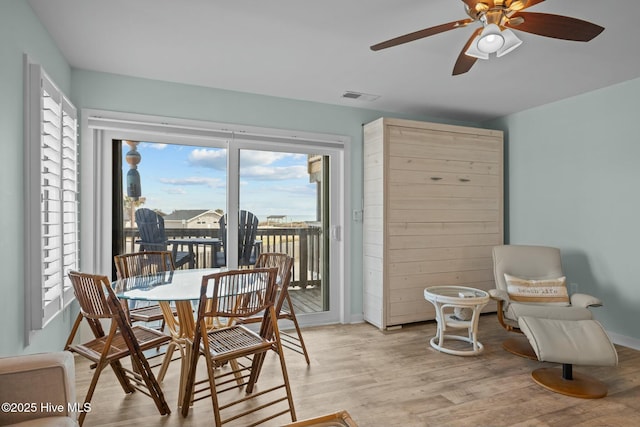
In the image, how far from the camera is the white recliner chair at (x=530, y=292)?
2.98 meters

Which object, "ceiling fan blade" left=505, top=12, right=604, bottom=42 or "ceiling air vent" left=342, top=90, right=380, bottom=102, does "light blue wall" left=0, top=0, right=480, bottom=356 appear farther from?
"ceiling fan blade" left=505, top=12, right=604, bottom=42

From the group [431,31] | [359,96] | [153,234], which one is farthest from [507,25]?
[153,234]

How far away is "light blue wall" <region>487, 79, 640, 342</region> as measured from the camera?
131 inches

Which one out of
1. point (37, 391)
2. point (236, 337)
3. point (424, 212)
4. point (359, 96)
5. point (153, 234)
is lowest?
point (236, 337)

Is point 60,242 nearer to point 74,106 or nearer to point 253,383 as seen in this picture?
Answer: point 74,106

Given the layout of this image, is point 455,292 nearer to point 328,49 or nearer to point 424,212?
point 424,212

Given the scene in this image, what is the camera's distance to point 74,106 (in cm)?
301

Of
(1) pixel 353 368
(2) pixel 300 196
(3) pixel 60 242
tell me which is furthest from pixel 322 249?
(3) pixel 60 242

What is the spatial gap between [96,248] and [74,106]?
3.93 ft

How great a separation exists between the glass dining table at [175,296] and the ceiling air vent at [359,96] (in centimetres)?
226

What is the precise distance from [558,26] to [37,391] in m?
2.76

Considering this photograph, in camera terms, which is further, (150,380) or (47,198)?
(47,198)

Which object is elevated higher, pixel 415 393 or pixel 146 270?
pixel 146 270

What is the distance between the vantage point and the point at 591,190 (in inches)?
143
